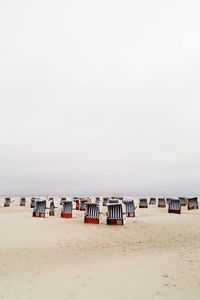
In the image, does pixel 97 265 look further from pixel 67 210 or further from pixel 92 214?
pixel 67 210

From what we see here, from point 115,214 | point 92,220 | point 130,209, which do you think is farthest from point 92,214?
point 130,209

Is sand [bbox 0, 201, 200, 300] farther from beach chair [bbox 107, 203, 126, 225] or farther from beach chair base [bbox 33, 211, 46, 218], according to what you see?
beach chair base [bbox 33, 211, 46, 218]


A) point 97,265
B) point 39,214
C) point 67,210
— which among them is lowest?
point 97,265

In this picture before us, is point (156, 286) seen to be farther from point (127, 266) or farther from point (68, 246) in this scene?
point (68, 246)

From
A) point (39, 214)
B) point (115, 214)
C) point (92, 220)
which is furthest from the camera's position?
point (39, 214)

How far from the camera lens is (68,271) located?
24.2 feet

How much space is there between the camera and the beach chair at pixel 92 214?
1781cm

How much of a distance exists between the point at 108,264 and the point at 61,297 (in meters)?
2.70

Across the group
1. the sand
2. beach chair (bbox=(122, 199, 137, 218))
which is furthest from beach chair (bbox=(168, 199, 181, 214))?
the sand

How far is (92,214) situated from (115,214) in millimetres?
1329

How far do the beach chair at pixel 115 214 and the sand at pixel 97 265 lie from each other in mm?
3419

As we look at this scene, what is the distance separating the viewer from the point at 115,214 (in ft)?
57.6

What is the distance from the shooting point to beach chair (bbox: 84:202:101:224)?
17.8 m

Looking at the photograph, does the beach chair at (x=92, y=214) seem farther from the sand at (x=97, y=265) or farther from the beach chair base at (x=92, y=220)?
the sand at (x=97, y=265)
